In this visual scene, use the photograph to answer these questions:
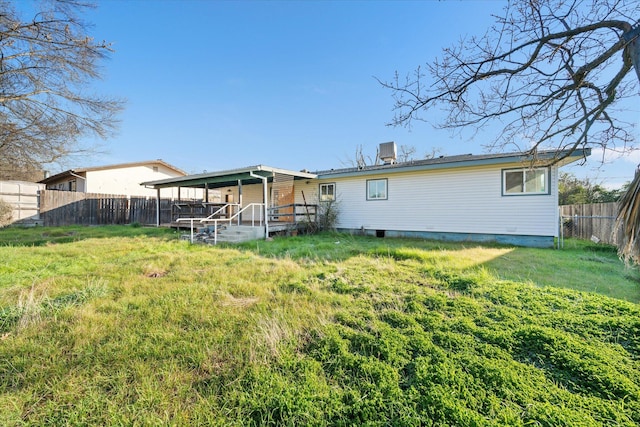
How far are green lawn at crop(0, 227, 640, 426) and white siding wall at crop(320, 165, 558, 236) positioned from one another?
4.38 metres

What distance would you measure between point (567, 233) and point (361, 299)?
13.7m

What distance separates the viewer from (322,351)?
7.77ft

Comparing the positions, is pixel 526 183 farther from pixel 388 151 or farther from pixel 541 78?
pixel 541 78

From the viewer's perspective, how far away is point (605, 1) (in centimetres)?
304

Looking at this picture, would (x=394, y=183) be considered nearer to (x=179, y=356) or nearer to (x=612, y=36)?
(x=612, y=36)

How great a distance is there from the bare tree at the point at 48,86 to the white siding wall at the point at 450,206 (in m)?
9.25

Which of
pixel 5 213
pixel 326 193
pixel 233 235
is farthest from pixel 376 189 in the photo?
pixel 5 213

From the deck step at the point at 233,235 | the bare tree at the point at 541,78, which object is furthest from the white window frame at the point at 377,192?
the bare tree at the point at 541,78

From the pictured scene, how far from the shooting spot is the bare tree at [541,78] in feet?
10.4

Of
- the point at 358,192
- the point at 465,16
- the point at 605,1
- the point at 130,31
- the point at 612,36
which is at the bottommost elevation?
the point at 358,192

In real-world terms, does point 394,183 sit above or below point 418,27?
below

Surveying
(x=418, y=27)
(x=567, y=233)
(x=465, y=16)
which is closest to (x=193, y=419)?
(x=465, y=16)

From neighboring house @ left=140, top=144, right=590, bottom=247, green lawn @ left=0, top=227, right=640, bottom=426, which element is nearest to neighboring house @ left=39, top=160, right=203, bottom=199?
neighboring house @ left=140, top=144, right=590, bottom=247

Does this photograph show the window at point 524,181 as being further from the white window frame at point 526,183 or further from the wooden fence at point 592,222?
the wooden fence at point 592,222
